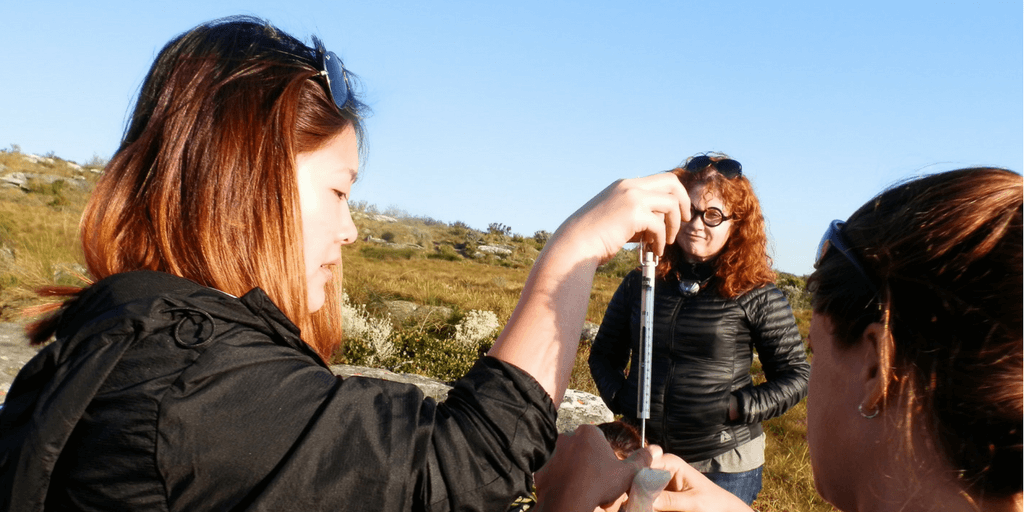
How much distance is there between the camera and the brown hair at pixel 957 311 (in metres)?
1.13

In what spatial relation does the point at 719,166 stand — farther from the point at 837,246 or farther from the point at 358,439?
the point at 358,439

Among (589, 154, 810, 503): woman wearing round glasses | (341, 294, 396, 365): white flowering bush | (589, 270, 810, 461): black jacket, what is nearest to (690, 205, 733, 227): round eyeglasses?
(589, 154, 810, 503): woman wearing round glasses

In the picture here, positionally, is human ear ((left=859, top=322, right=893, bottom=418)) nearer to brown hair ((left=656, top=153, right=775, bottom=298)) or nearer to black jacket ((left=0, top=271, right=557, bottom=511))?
black jacket ((left=0, top=271, right=557, bottom=511))

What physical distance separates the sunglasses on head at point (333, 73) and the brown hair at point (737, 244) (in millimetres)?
2396

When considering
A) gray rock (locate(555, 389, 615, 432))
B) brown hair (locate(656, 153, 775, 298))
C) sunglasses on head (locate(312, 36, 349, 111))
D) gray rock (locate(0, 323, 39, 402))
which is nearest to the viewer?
sunglasses on head (locate(312, 36, 349, 111))

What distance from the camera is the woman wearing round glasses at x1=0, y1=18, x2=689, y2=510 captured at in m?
1.03

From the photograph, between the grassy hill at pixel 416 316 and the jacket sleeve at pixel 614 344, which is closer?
the jacket sleeve at pixel 614 344

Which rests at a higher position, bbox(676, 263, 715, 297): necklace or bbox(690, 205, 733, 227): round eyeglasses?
bbox(690, 205, 733, 227): round eyeglasses

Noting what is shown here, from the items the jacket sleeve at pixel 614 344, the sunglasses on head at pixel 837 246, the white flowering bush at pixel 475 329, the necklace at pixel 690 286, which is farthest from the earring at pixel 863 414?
the white flowering bush at pixel 475 329

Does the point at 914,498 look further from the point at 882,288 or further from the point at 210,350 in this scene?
the point at 210,350

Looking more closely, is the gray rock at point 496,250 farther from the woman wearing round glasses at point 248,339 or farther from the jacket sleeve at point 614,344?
the woman wearing round glasses at point 248,339

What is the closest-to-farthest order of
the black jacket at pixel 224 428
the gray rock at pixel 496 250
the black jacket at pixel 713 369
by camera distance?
the black jacket at pixel 224 428, the black jacket at pixel 713 369, the gray rock at pixel 496 250

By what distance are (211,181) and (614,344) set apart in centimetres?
292

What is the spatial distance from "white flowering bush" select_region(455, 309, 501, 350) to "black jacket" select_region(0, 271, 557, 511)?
8.94 metres
